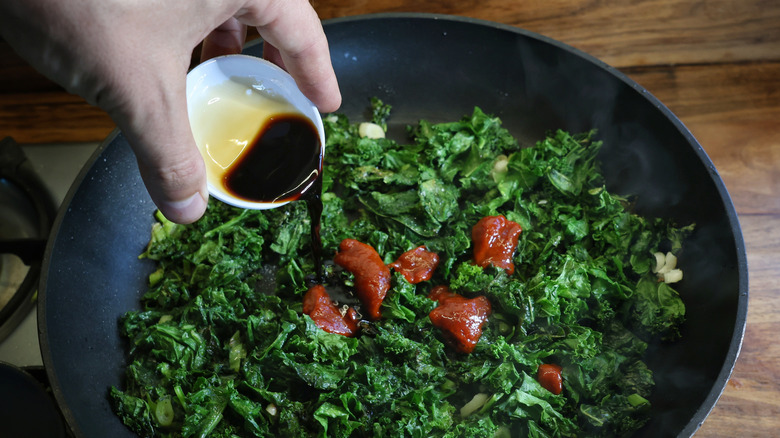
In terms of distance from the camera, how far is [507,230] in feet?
8.93

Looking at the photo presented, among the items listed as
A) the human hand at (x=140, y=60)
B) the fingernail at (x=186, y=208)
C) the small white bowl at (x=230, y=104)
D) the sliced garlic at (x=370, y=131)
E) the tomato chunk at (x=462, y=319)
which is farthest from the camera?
the sliced garlic at (x=370, y=131)

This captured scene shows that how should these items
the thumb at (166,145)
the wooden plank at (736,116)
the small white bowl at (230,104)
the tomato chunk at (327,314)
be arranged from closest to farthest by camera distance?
the thumb at (166,145) → the small white bowl at (230,104) → the tomato chunk at (327,314) → the wooden plank at (736,116)

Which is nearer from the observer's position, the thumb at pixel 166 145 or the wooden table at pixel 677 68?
the thumb at pixel 166 145

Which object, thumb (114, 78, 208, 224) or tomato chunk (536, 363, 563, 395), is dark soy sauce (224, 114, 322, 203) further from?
tomato chunk (536, 363, 563, 395)

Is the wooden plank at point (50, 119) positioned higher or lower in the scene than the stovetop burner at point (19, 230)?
higher

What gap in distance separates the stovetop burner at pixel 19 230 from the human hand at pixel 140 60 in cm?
144

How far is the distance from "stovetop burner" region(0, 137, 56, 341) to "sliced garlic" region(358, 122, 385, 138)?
173cm

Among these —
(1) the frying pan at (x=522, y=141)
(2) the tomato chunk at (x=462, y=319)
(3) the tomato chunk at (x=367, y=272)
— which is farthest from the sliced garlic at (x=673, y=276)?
(3) the tomato chunk at (x=367, y=272)

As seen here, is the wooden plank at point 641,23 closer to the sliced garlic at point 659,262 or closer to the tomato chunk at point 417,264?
the sliced garlic at point 659,262

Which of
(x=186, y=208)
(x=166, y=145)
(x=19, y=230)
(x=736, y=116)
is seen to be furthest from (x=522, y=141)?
(x=19, y=230)

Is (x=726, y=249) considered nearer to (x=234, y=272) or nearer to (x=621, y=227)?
(x=621, y=227)

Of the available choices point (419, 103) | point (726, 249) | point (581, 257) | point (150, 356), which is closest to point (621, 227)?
point (581, 257)

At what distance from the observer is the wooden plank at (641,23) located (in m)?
3.24

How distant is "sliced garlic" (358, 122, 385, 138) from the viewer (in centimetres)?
320
